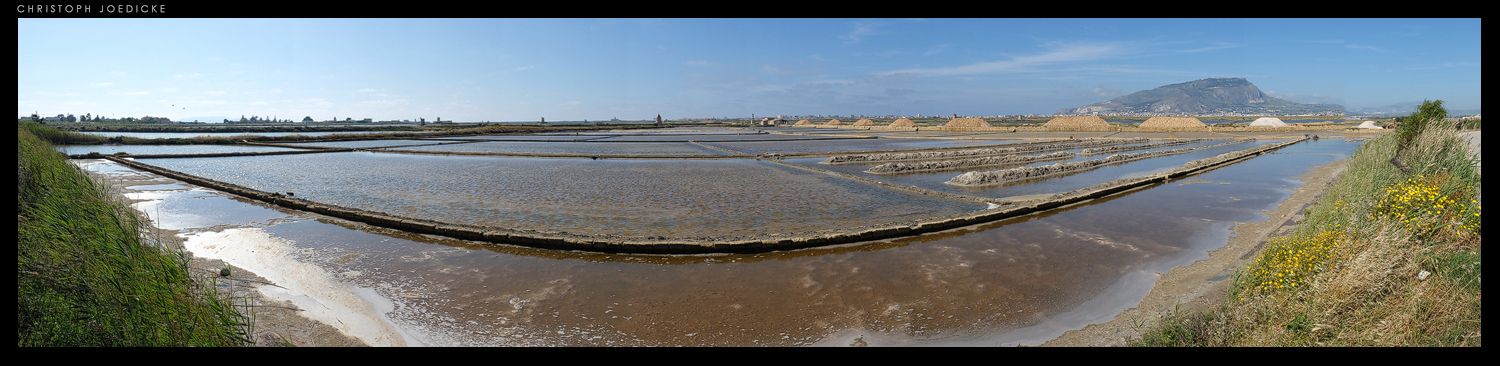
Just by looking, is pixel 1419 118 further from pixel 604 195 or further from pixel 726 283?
pixel 604 195

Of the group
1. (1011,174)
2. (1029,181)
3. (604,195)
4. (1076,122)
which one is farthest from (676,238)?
(1076,122)

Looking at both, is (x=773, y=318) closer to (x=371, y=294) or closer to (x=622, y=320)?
(x=622, y=320)

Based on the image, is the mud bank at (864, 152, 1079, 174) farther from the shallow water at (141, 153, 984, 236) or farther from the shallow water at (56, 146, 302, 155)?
the shallow water at (56, 146, 302, 155)

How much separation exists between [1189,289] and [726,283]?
6.17 meters

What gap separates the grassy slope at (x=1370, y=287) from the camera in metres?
4.05

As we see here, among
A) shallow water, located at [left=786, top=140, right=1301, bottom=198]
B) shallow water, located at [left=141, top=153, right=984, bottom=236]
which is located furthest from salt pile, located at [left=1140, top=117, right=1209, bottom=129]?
shallow water, located at [left=141, top=153, right=984, bottom=236]

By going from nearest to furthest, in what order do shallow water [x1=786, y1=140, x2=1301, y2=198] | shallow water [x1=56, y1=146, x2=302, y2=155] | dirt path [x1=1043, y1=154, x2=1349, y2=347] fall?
dirt path [x1=1043, y1=154, x2=1349, y2=347] → shallow water [x1=786, y1=140, x2=1301, y2=198] → shallow water [x1=56, y1=146, x2=302, y2=155]

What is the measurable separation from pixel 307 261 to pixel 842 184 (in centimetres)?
1512

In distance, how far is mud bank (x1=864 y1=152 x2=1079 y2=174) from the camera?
2444cm

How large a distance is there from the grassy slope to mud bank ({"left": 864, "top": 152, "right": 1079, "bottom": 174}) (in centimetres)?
1826

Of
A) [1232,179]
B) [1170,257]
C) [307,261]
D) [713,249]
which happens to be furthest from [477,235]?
[1232,179]

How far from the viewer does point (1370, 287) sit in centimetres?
450

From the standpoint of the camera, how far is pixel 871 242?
10.2 meters
